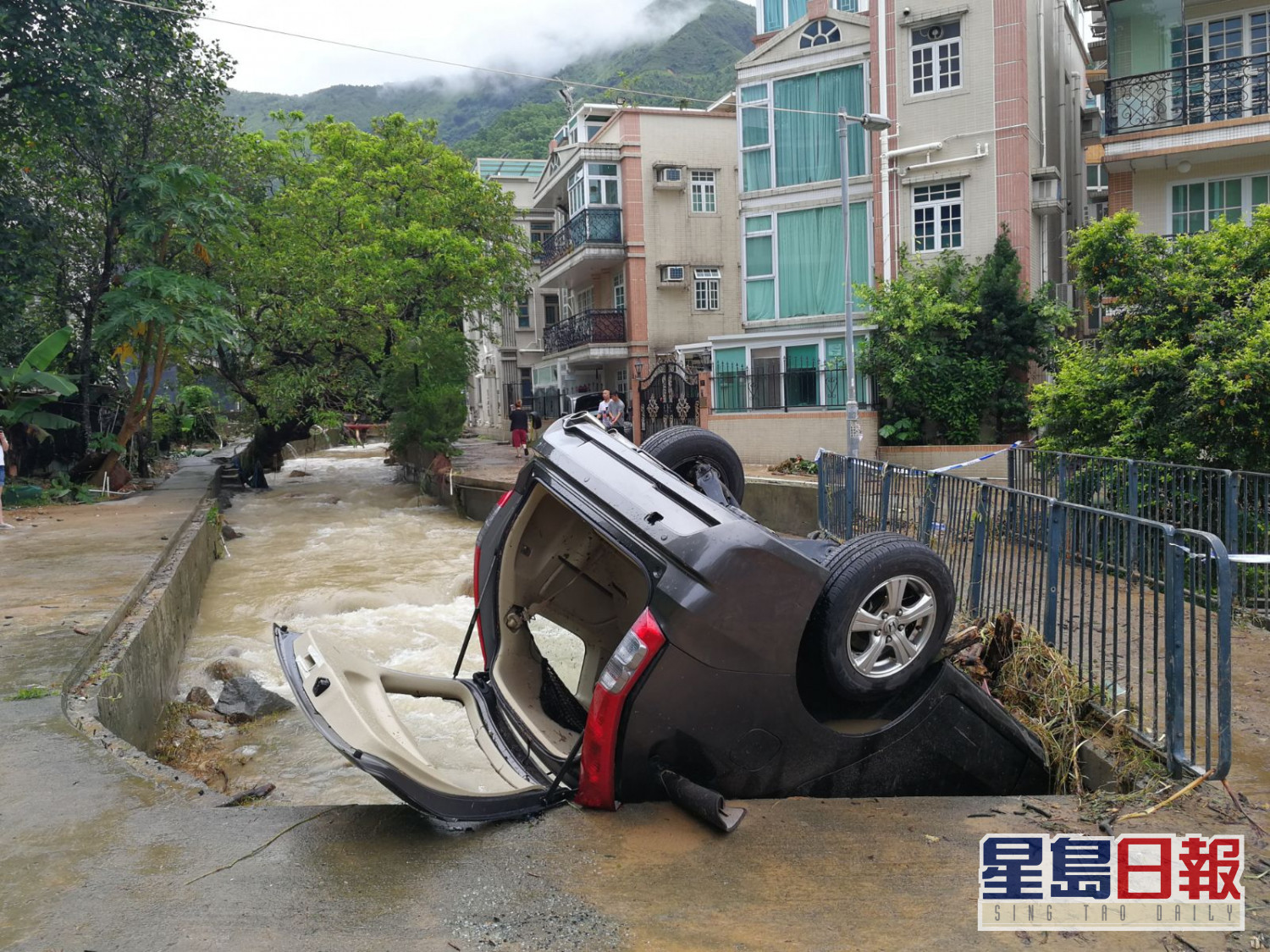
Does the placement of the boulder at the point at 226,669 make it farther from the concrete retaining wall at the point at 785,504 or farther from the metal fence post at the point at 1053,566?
the concrete retaining wall at the point at 785,504

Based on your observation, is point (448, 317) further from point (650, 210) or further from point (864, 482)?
point (864, 482)

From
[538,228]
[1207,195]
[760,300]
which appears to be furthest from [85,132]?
[538,228]

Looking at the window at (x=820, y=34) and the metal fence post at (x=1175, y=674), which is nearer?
the metal fence post at (x=1175, y=674)

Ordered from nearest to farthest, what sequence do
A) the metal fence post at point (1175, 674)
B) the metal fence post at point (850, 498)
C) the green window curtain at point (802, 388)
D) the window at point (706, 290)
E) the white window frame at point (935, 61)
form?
the metal fence post at point (1175, 674) < the metal fence post at point (850, 498) < the white window frame at point (935, 61) < the green window curtain at point (802, 388) < the window at point (706, 290)

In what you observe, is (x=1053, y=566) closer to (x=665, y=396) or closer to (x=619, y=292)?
(x=665, y=396)

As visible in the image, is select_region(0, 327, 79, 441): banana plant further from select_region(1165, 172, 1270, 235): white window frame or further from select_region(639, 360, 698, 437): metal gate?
select_region(1165, 172, 1270, 235): white window frame

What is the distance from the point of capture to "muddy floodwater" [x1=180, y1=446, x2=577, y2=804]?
649 centimetres

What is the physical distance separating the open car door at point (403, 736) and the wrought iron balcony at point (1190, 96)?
18667mm

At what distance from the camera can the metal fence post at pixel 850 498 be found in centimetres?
1014

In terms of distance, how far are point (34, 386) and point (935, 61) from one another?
20.4 meters

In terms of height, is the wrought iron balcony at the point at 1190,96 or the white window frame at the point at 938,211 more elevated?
the wrought iron balcony at the point at 1190,96

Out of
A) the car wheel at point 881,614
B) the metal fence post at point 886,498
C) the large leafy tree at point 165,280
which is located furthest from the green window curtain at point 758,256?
the car wheel at point 881,614

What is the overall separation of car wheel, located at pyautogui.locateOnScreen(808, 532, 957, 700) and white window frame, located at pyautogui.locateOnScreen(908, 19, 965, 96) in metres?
19.7

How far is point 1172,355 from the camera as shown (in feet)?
31.3
